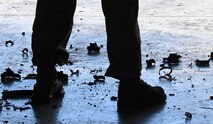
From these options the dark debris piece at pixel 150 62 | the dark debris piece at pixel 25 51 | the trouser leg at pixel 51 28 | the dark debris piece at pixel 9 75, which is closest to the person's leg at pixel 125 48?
the trouser leg at pixel 51 28

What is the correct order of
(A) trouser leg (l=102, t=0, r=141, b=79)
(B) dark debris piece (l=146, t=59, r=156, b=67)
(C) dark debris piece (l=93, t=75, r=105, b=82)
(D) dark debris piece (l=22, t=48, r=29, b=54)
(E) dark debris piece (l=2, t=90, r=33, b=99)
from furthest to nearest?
(D) dark debris piece (l=22, t=48, r=29, b=54), (B) dark debris piece (l=146, t=59, r=156, b=67), (C) dark debris piece (l=93, t=75, r=105, b=82), (E) dark debris piece (l=2, t=90, r=33, b=99), (A) trouser leg (l=102, t=0, r=141, b=79)


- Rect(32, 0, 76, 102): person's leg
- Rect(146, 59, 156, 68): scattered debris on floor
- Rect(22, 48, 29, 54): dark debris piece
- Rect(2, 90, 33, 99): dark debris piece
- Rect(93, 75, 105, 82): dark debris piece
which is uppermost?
Rect(32, 0, 76, 102): person's leg

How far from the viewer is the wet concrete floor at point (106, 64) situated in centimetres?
289

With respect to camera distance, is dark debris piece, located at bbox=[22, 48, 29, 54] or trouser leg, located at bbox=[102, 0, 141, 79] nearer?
trouser leg, located at bbox=[102, 0, 141, 79]

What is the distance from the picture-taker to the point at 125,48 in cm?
286

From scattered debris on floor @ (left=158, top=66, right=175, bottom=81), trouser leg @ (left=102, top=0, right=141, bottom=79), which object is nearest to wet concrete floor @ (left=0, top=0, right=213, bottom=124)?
scattered debris on floor @ (left=158, top=66, right=175, bottom=81)

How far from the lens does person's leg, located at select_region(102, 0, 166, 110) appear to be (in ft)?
9.21

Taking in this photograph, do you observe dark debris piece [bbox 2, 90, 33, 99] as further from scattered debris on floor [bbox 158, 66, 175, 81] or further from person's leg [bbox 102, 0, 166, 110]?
scattered debris on floor [bbox 158, 66, 175, 81]

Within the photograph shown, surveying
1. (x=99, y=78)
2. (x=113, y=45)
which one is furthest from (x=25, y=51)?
(x=113, y=45)

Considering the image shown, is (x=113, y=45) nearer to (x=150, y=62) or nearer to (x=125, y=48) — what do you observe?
(x=125, y=48)

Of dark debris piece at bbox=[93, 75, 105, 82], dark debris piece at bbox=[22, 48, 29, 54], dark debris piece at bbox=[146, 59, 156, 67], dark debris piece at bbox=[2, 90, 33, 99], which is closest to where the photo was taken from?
dark debris piece at bbox=[2, 90, 33, 99]

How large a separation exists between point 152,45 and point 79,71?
805 mm

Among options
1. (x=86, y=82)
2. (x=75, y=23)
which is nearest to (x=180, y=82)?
(x=86, y=82)

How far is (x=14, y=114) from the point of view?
116 inches
